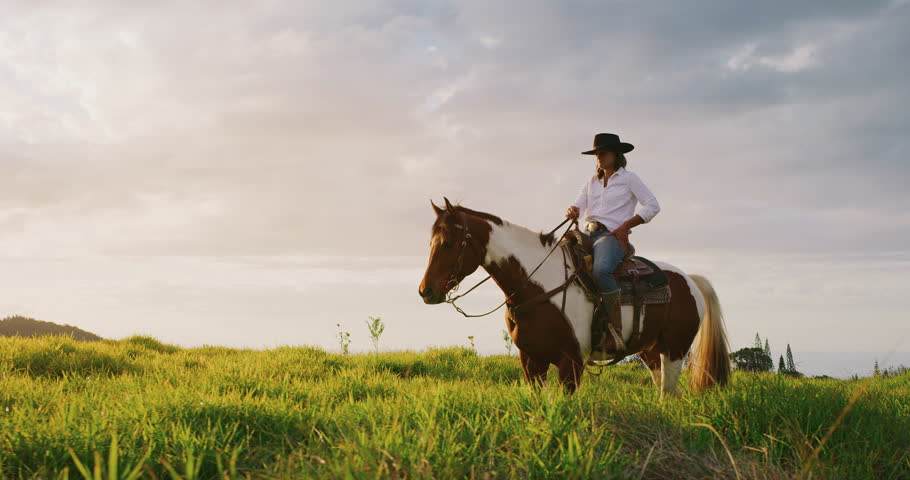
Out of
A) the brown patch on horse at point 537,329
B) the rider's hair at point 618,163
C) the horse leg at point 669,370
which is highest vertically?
the rider's hair at point 618,163

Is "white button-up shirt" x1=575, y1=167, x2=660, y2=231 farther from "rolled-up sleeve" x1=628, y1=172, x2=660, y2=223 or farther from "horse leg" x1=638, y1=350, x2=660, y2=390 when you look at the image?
"horse leg" x1=638, y1=350, x2=660, y2=390

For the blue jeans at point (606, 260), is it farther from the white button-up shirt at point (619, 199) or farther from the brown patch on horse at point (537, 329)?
the brown patch on horse at point (537, 329)

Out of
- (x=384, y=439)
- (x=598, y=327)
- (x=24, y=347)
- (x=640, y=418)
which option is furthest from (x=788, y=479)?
(x=24, y=347)

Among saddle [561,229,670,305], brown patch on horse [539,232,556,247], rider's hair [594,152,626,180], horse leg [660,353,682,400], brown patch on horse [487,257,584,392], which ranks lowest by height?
horse leg [660,353,682,400]

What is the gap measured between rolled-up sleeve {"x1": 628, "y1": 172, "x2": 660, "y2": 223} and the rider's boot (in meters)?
0.96

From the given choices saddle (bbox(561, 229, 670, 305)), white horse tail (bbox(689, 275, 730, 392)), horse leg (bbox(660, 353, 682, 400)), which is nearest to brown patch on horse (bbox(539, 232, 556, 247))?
saddle (bbox(561, 229, 670, 305))

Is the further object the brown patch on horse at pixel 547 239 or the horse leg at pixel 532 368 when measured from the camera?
the brown patch on horse at pixel 547 239

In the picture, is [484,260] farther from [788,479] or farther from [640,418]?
[788,479]

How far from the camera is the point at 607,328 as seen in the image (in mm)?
6668

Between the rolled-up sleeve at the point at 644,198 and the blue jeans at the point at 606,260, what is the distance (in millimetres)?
462

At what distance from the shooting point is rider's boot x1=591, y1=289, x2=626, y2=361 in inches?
259

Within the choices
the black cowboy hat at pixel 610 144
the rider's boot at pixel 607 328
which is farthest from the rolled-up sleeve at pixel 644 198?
the rider's boot at pixel 607 328

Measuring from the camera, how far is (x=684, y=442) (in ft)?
13.9

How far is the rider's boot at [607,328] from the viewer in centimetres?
657
